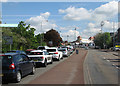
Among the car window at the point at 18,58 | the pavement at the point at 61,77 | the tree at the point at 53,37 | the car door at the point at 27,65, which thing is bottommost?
the pavement at the point at 61,77

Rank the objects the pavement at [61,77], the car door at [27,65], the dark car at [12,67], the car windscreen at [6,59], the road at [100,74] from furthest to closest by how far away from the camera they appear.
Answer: the car door at [27,65] → the road at [100,74] → the pavement at [61,77] → the car windscreen at [6,59] → the dark car at [12,67]

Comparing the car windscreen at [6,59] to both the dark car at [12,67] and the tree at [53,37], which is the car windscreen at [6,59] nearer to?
the dark car at [12,67]

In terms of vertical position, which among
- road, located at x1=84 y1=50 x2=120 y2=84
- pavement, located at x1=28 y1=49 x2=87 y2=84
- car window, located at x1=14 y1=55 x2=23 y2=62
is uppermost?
car window, located at x1=14 y1=55 x2=23 y2=62

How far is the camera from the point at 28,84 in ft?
28.6

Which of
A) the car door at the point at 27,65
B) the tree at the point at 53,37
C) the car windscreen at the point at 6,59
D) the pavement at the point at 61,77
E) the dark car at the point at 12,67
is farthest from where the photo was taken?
the tree at the point at 53,37

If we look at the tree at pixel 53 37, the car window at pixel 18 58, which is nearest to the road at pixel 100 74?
the car window at pixel 18 58

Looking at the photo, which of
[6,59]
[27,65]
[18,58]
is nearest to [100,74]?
[27,65]

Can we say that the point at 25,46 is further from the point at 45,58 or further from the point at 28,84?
the point at 28,84

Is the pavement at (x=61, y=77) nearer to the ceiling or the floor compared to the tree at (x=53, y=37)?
nearer to the floor

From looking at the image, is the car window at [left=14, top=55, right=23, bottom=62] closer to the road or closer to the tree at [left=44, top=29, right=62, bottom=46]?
the road

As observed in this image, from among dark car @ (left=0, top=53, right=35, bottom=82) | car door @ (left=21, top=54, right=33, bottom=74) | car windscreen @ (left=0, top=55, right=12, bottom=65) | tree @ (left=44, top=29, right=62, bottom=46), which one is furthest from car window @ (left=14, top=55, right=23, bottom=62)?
tree @ (left=44, top=29, right=62, bottom=46)

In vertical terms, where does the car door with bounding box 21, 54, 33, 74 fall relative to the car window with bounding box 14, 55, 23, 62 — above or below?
below

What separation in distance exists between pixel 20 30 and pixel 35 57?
87.3 ft

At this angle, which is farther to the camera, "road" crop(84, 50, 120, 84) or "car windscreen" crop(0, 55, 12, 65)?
"road" crop(84, 50, 120, 84)
